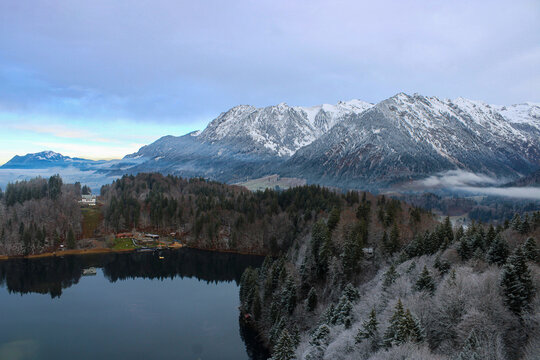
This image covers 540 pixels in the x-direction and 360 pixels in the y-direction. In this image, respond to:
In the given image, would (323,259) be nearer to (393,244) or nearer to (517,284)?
(393,244)

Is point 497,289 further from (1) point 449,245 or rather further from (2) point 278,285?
(2) point 278,285

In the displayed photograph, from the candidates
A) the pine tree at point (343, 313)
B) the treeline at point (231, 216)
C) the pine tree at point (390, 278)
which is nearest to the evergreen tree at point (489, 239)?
the pine tree at point (390, 278)

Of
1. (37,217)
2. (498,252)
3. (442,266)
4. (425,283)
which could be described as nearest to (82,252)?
(37,217)

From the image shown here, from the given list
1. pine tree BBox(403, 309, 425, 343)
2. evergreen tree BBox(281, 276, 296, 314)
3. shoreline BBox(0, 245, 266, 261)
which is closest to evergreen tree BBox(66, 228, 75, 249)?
shoreline BBox(0, 245, 266, 261)

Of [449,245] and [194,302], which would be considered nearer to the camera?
[449,245]

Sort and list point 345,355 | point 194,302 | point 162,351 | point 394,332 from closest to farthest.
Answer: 1. point 394,332
2. point 345,355
3. point 162,351
4. point 194,302

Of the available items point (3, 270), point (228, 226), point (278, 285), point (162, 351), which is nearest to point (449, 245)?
point (278, 285)
